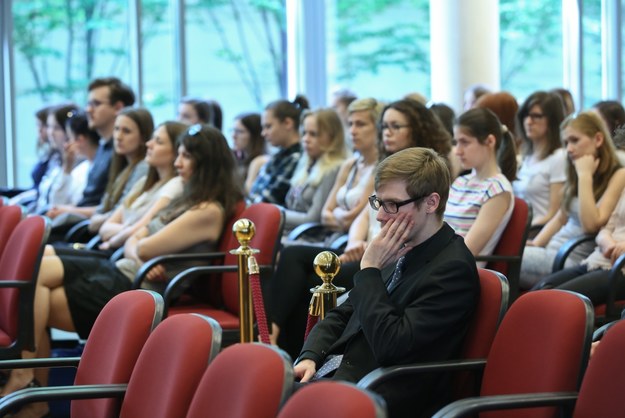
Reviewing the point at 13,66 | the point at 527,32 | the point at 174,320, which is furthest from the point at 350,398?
the point at 527,32

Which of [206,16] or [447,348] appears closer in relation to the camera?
[447,348]

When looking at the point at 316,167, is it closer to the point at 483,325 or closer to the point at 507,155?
the point at 507,155

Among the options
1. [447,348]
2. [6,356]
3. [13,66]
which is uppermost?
[13,66]

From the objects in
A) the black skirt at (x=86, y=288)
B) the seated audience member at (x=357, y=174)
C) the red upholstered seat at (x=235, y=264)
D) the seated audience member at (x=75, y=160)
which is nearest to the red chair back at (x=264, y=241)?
the red upholstered seat at (x=235, y=264)

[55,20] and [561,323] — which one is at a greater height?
[55,20]

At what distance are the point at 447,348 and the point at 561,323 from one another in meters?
0.37

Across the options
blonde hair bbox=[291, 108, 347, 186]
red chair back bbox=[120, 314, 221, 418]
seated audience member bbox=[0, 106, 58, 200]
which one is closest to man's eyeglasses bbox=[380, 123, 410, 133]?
blonde hair bbox=[291, 108, 347, 186]

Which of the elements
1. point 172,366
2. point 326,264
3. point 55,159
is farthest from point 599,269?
point 55,159

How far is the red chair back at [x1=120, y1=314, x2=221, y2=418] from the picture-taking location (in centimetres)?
236

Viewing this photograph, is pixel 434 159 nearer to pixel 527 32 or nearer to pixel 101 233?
pixel 101 233

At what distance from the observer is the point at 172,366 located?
2.39 metres

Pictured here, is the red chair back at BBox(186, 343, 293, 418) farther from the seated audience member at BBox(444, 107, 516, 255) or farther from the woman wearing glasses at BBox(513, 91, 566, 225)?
the woman wearing glasses at BBox(513, 91, 566, 225)

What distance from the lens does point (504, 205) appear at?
4.37m

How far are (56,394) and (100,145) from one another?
14.3ft
